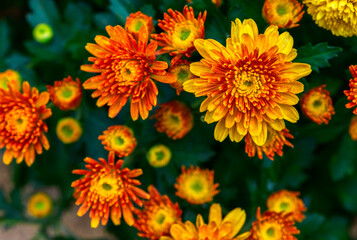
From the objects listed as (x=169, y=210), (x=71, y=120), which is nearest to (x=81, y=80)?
(x=71, y=120)

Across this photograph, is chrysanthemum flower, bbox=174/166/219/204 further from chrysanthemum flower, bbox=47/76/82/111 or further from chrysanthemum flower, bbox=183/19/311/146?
chrysanthemum flower, bbox=47/76/82/111

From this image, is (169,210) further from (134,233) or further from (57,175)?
(57,175)

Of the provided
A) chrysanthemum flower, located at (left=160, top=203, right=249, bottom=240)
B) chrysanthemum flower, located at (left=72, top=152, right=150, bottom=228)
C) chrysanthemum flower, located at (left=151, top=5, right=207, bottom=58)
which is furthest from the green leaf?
chrysanthemum flower, located at (left=72, top=152, right=150, bottom=228)

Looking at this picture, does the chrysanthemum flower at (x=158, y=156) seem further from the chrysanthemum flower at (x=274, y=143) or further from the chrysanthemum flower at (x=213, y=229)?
the chrysanthemum flower at (x=274, y=143)

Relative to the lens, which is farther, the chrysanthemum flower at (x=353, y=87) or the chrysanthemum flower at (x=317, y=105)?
the chrysanthemum flower at (x=317, y=105)

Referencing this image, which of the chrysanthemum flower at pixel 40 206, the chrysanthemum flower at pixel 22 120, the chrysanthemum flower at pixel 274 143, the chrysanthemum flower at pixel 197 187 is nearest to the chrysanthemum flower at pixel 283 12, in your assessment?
the chrysanthemum flower at pixel 274 143
